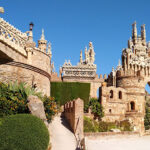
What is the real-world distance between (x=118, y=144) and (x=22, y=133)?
11.1m

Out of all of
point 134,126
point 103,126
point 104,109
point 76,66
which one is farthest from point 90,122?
point 76,66

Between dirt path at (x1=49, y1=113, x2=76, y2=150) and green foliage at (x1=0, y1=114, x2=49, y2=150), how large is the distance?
15.6ft

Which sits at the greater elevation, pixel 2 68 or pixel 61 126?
pixel 2 68

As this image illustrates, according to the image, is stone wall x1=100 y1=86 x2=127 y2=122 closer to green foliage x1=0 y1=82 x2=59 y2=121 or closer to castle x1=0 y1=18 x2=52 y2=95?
castle x1=0 y1=18 x2=52 y2=95

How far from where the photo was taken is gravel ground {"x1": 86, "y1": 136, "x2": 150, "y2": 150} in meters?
20.4

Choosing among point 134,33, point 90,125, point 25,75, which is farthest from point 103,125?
point 134,33

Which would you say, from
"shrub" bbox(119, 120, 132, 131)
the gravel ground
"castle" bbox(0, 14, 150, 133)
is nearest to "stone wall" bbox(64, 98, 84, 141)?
the gravel ground

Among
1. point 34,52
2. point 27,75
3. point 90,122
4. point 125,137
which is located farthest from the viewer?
point 90,122

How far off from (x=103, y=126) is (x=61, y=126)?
7.75m

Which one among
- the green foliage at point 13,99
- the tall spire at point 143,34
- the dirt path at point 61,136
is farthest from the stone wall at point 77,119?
the tall spire at point 143,34

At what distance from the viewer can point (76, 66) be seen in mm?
36875

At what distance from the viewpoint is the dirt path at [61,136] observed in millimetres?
19625

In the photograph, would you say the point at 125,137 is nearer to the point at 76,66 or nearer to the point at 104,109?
the point at 104,109

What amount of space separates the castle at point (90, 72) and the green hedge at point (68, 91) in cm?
166
